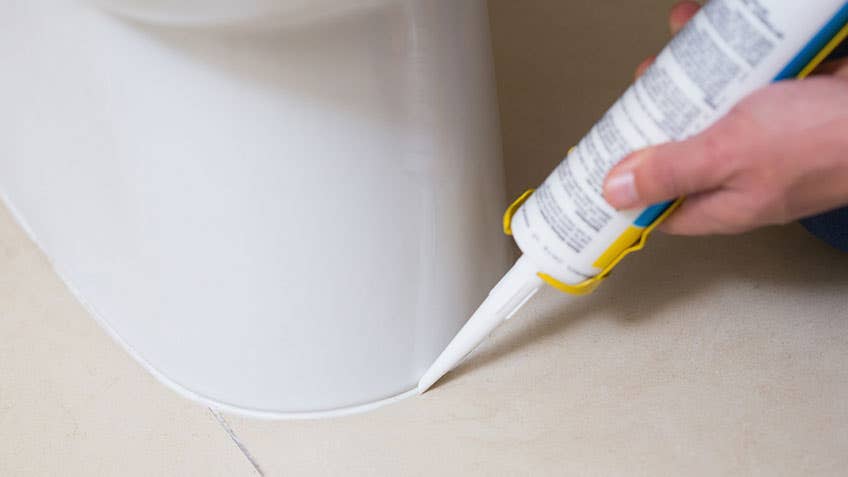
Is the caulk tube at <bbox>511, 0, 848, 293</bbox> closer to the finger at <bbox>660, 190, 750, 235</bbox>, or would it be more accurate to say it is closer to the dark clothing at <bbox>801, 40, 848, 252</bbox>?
the finger at <bbox>660, 190, 750, 235</bbox>

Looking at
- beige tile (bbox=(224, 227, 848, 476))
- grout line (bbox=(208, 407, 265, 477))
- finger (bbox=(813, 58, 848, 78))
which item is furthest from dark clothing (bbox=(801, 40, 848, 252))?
grout line (bbox=(208, 407, 265, 477))

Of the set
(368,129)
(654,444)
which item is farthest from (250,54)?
(654,444)

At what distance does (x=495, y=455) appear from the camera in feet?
1.94

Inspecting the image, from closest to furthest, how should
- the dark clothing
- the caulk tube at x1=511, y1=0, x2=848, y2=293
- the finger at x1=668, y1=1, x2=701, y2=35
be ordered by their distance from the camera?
1. the caulk tube at x1=511, y1=0, x2=848, y2=293
2. the finger at x1=668, y1=1, x2=701, y2=35
3. the dark clothing

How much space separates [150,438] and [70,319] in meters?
0.12

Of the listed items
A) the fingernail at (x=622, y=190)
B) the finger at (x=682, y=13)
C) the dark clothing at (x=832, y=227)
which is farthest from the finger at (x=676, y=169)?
the dark clothing at (x=832, y=227)

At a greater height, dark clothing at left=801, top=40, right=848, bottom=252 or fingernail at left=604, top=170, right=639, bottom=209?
fingernail at left=604, top=170, right=639, bottom=209

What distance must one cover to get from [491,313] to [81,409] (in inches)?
10.3

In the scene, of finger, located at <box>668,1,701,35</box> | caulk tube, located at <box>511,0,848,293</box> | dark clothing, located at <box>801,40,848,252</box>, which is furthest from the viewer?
dark clothing, located at <box>801,40,848,252</box>

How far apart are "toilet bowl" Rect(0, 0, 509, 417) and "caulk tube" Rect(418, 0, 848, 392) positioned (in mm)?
61

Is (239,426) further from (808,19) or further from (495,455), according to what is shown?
(808,19)

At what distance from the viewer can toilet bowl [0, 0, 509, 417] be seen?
0.48 m

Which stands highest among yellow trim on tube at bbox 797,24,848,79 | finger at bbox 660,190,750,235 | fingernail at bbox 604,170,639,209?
yellow trim on tube at bbox 797,24,848,79

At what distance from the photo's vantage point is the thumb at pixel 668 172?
0.43 metres
